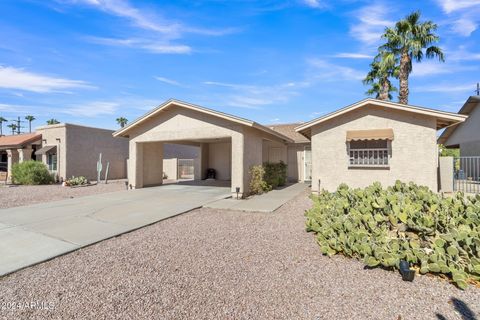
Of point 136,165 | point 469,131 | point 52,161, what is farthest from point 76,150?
point 469,131

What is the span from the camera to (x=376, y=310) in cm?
337

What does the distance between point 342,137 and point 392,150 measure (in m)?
2.20

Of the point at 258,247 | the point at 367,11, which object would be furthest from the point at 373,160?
the point at 258,247

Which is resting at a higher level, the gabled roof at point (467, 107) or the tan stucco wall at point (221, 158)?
the gabled roof at point (467, 107)

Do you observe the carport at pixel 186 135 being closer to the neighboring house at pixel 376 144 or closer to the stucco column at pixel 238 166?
the stucco column at pixel 238 166

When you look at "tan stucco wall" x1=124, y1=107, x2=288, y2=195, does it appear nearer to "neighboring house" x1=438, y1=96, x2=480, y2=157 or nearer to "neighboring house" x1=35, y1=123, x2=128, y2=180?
"neighboring house" x1=35, y1=123, x2=128, y2=180

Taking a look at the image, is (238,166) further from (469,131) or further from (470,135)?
(469,131)

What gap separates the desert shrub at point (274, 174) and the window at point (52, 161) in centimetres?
1821

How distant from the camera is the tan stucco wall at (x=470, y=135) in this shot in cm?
1745

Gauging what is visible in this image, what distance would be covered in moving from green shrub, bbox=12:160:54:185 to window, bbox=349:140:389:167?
21.8m

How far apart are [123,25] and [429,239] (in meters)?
12.3

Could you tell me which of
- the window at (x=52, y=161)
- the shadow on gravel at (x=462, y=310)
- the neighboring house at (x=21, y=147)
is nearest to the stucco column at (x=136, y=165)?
the window at (x=52, y=161)

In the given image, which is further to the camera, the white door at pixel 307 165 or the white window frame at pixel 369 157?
the white door at pixel 307 165

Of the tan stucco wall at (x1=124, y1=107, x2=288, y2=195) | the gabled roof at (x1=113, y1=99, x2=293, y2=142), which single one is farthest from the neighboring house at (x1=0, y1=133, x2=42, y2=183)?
the tan stucco wall at (x1=124, y1=107, x2=288, y2=195)
